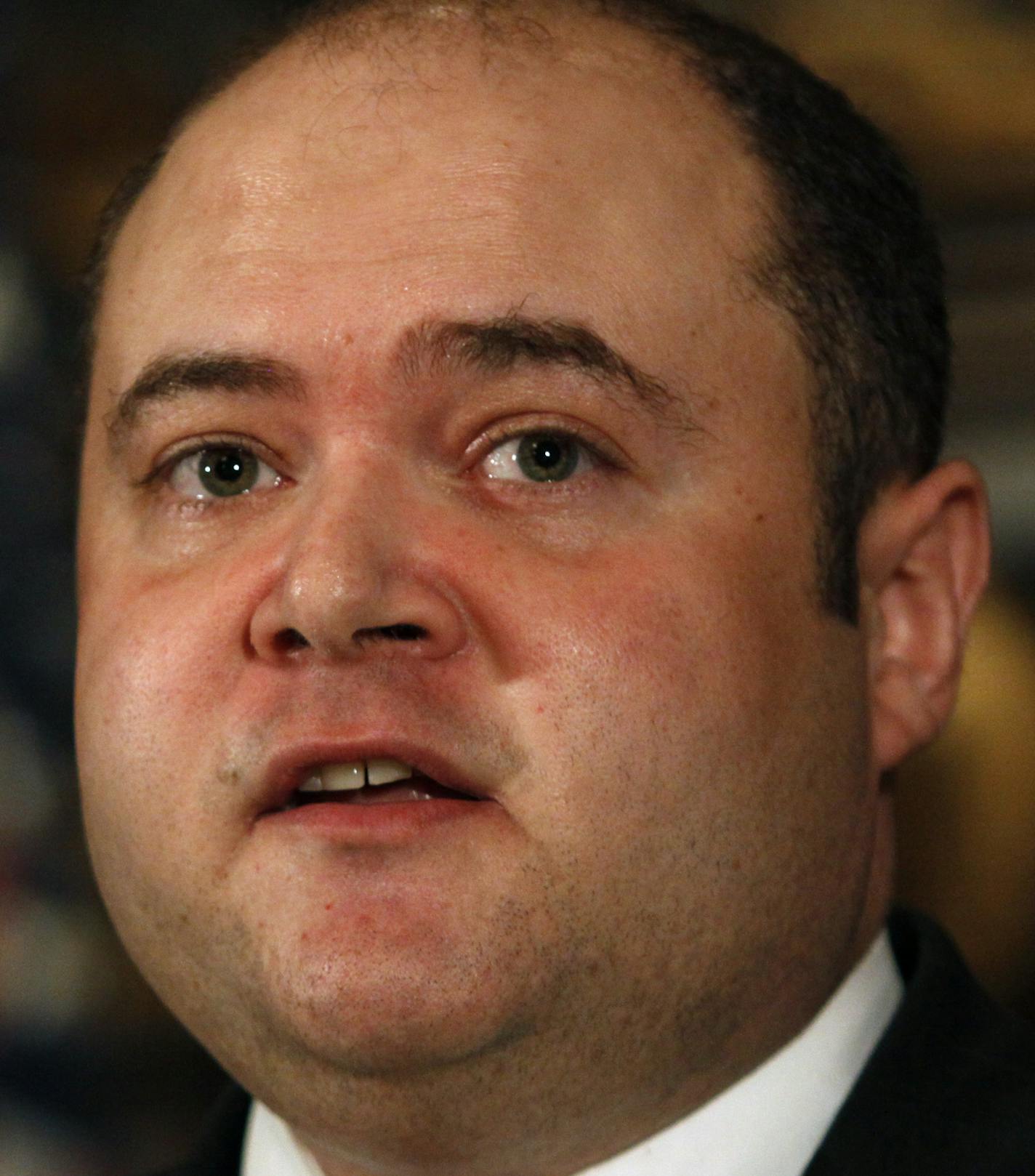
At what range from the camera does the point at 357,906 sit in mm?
1618

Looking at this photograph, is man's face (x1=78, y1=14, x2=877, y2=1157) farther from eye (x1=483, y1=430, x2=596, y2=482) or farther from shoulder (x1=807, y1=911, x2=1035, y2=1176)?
shoulder (x1=807, y1=911, x2=1035, y2=1176)

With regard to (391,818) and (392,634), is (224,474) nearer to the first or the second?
(392,634)

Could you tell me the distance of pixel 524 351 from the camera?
1.74 meters

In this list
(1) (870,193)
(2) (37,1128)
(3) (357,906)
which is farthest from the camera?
(2) (37,1128)

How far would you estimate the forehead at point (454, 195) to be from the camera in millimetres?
1759

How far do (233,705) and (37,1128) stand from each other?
1769mm

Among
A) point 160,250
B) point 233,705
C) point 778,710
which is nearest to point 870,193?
point 778,710

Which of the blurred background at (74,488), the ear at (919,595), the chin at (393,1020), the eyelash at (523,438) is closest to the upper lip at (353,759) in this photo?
the chin at (393,1020)

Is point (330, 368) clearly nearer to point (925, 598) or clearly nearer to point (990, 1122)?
point (925, 598)

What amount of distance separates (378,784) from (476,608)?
0.19 metres

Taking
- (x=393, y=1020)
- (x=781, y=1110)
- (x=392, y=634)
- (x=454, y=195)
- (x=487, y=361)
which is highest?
(x=454, y=195)

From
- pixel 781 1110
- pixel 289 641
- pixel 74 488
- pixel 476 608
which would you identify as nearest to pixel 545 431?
pixel 476 608

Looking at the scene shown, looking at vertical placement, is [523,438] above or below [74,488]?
above

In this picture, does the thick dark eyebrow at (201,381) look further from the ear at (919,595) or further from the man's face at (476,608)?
the ear at (919,595)
